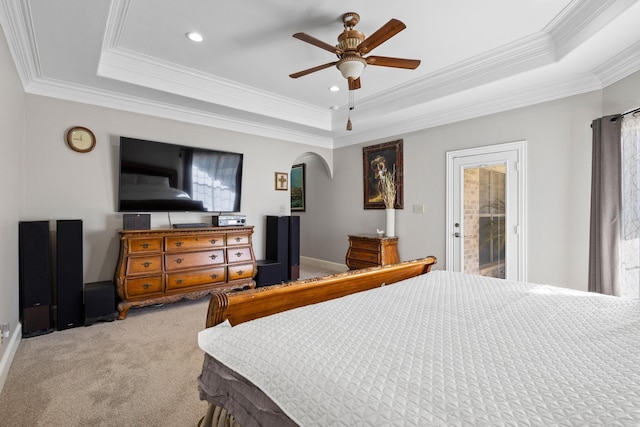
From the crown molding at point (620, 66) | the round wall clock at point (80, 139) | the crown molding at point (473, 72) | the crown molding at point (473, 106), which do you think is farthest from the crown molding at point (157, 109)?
the crown molding at point (620, 66)

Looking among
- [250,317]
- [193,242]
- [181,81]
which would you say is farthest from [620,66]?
[193,242]

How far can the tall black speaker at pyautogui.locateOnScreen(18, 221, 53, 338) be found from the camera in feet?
9.36

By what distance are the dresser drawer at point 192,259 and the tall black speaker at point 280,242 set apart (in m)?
0.95

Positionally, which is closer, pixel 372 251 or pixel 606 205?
pixel 606 205

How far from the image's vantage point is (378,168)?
5191 millimetres

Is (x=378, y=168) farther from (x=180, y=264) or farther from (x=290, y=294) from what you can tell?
(x=290, y=294)

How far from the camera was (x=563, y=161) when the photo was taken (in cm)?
329

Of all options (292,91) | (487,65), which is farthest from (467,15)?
(292,91)

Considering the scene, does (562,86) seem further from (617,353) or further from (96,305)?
(96,305)

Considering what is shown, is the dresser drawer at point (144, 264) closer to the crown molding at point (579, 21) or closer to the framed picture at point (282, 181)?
the framed picture at point (282, 181)

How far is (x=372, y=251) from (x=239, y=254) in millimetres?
1984

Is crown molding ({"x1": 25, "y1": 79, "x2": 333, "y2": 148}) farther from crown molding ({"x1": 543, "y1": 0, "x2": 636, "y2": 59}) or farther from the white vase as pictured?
crown molding ({"x1": 543, "y1": 0, "x2": 636, "y2": 59})

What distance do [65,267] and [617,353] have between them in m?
4.08

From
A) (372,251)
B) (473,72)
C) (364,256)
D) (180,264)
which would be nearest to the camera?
(473,72)
